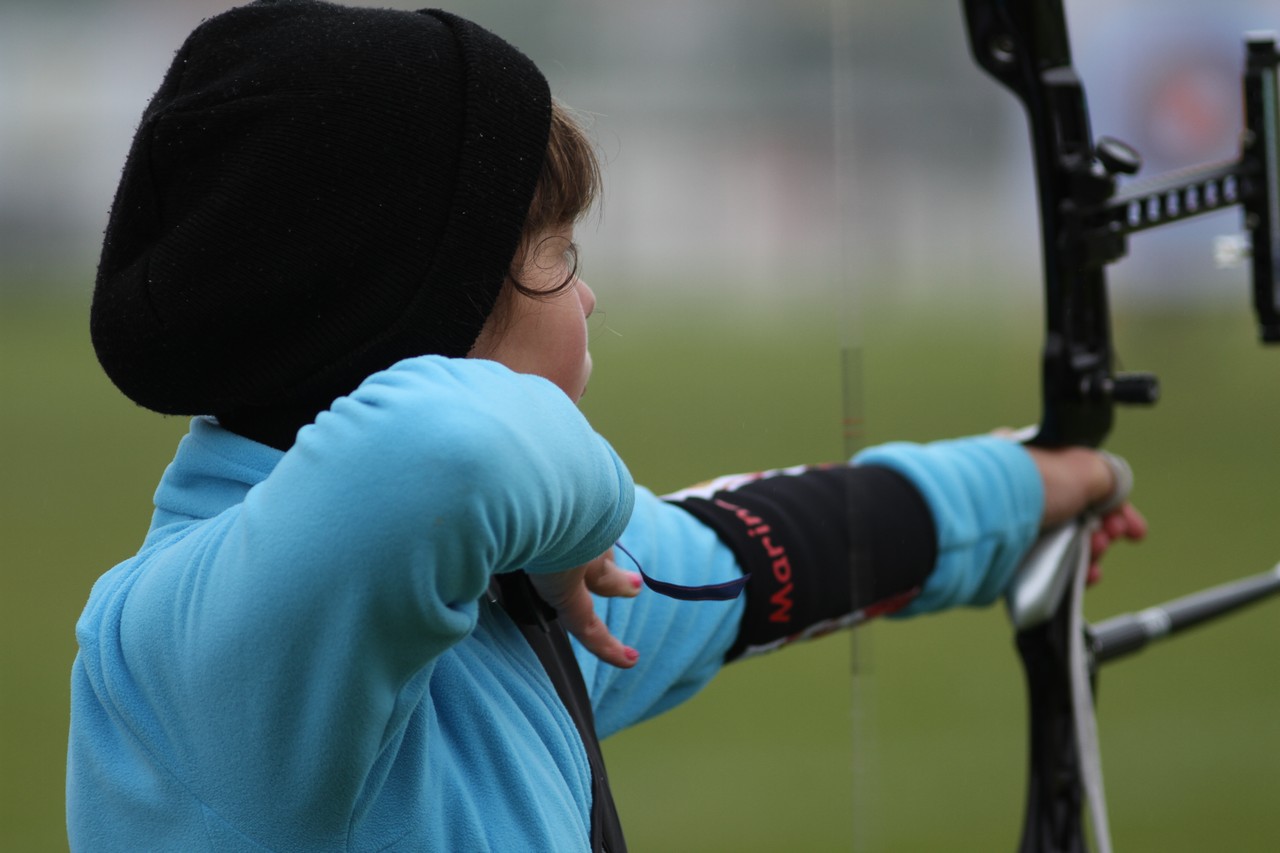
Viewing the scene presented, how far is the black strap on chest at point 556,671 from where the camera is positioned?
460 mm

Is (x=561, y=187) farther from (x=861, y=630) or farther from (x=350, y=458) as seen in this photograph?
(x=861, y=630)

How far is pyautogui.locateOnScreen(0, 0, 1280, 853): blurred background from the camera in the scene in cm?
60

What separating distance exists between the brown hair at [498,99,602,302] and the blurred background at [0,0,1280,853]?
0.27ft

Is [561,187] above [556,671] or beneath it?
above

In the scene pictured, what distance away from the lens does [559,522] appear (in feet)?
1.17

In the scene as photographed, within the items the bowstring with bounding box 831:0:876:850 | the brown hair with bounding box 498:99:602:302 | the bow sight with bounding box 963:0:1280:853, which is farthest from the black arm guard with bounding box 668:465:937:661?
the brown hair with bounding box 498:99:602:302

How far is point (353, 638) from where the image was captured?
0.33 m

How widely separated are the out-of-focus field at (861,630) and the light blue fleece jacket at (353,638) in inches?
5.2

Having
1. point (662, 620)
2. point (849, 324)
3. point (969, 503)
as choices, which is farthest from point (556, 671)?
point (969, 503)

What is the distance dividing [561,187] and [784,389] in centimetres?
21

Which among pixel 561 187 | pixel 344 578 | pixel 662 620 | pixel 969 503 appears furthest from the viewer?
pixel 969 503

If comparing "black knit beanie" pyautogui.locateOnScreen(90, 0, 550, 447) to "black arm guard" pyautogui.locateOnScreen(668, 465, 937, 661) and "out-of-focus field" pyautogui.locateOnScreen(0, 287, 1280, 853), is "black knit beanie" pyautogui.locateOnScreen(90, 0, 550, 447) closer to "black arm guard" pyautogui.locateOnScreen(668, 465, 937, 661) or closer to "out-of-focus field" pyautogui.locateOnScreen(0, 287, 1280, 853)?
"out-of-focus field" pyautogui.locateOnScreen(0, 287, 1280, 853)

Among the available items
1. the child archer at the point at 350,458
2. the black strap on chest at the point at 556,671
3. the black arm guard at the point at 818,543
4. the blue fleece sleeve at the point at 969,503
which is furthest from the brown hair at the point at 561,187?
the blue fleece sleeve at the point at 969,503

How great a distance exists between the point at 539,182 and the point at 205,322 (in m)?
0.11
